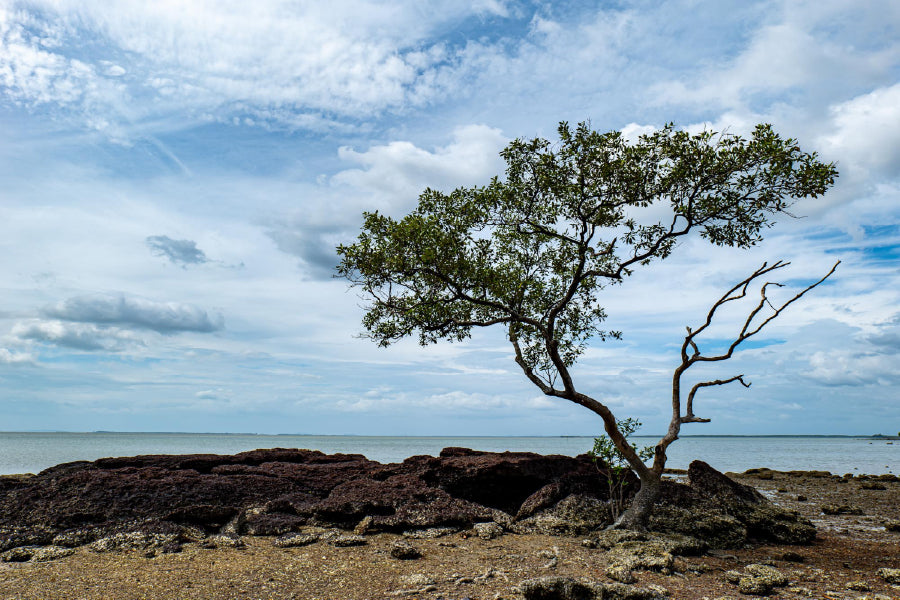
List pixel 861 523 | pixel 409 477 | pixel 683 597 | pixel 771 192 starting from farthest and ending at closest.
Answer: pixel 861 523
pixel 409 477
pixel 771 192
pixel 683 597

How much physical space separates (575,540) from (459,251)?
7.73 metres

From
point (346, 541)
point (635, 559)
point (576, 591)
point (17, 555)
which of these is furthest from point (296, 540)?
point (635, 559)

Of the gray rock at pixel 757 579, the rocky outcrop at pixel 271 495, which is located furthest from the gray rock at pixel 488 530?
the gray rock at pixel 757 579

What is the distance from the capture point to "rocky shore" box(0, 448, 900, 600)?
10211mm

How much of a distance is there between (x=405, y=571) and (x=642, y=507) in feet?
21.3

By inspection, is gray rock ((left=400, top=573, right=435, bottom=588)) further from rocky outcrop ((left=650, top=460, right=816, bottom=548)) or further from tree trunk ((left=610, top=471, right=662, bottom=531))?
rocky outcrop ((left=650, top=460, right=816, bottom=548))

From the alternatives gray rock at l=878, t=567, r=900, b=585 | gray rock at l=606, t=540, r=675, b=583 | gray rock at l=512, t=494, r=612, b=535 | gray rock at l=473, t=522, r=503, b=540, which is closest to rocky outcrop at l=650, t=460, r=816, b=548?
gray rock at l=512, t=494, r=612, b=535

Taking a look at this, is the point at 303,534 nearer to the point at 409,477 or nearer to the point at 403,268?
the point at 409,477

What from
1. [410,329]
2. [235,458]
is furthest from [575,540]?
[235,458]

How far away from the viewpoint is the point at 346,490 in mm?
15906

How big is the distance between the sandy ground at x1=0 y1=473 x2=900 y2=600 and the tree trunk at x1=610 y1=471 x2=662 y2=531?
61.5 inches

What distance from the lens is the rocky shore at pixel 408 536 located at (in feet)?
33.5

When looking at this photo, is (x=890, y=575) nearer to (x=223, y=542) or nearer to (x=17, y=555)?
(x=223, y=542)

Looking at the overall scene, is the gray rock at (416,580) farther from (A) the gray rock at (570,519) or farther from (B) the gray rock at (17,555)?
(B) the gray rock at (17,555)
